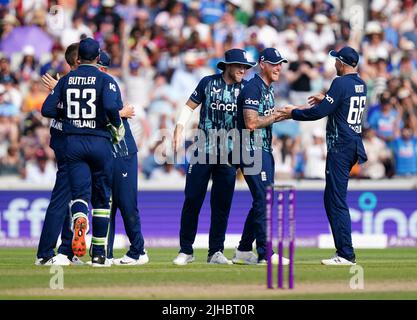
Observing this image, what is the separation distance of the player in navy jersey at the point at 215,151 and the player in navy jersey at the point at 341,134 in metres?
0.76

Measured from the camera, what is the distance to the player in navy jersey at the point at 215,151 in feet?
43.9

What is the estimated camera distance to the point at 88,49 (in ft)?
40.7

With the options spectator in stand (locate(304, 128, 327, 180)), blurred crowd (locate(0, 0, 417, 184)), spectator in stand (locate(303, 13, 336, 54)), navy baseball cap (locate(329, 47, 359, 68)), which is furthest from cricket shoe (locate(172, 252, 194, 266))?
spectator in stand (locate(303, 13, 336, 54))

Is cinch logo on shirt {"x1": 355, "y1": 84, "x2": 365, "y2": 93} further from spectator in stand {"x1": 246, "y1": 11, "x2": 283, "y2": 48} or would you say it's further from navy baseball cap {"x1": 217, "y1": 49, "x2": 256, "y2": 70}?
spectator in stand {"x1": 246, "y1": 11, "x2": 283, "y2": 48}

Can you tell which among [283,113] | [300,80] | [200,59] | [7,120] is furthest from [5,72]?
[283,113]

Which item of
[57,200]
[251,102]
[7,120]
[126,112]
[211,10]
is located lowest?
[57,200]

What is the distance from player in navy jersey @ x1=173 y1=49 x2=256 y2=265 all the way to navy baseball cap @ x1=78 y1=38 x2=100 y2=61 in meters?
1.63

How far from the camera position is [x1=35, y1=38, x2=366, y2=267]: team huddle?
12.4 meters

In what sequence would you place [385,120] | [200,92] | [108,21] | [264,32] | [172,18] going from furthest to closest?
[172,18]
[264,32]
[108,21]
[385,120]
[200,92]

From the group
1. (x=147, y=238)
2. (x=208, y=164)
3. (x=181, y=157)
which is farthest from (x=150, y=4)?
(x=208, y=164)

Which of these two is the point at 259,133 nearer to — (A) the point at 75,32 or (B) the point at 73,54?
(B) the point at 73,54

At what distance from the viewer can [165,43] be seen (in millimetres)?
22641

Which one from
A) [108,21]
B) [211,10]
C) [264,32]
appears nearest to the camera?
[108,21]

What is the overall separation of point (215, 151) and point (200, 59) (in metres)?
9.27
